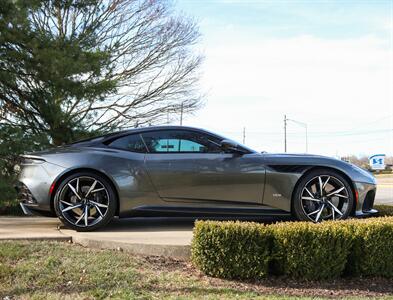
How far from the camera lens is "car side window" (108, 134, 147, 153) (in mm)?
6508

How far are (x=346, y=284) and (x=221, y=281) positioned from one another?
1.30m

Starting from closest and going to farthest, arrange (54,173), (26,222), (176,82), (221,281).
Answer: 1. (221,281)
2. (54,173)
3. (26,222)
4. (176,82)

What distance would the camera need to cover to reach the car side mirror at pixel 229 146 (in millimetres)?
6352

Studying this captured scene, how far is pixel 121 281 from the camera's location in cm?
457

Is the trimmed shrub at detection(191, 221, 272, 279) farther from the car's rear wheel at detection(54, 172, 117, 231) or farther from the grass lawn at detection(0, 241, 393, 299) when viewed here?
the car's rear wheel at detection(54, 172, 117, 231)

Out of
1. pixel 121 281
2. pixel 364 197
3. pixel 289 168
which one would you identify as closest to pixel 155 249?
pixel 121 281

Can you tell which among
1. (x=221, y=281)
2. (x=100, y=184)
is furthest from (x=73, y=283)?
(x=100, y=184)

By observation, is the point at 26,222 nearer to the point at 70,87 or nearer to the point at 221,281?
the point at 70,87

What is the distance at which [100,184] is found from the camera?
6.26m

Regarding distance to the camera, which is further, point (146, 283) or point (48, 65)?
point (48, 65)

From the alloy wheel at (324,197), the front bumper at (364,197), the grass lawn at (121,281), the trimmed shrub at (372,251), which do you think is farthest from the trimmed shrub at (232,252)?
the front bumper at (364,197)

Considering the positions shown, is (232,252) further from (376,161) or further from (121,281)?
(376,161)

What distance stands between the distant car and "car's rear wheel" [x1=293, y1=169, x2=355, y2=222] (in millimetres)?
12

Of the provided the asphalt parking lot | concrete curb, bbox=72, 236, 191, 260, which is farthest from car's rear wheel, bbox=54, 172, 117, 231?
concrete curb, bbox=72, 236, 191, 260
